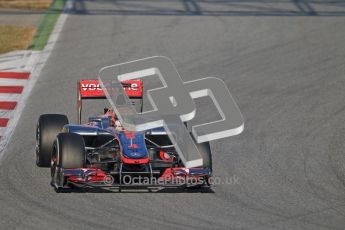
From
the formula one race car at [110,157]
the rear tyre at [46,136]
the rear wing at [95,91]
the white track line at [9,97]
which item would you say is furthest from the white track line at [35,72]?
the formula one race car at [110,157]

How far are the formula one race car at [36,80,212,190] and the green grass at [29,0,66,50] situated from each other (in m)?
9.23

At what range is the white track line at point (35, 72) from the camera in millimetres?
17059

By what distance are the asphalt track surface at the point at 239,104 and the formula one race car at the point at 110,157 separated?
0.26 m

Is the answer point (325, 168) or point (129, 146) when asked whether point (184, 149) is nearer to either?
point (129, 146)

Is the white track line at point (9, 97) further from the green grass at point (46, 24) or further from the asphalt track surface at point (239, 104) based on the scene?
the green grass at point (46, 24)

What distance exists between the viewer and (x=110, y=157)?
1416 cm

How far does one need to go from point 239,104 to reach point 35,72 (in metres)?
5.04

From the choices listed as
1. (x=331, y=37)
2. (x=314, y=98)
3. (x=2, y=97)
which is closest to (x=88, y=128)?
(x=2, y=97)

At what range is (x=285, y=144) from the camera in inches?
663

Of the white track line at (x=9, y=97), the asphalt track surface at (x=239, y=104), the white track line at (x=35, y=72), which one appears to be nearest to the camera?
the asphalt track surface at (x=239, y=104)

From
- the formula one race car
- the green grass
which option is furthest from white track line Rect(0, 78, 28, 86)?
the formula one race car

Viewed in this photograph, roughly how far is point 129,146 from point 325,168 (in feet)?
11.3

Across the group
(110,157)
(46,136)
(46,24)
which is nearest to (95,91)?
(46,136)

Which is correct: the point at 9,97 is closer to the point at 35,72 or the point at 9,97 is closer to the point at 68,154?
the point at 35,72
